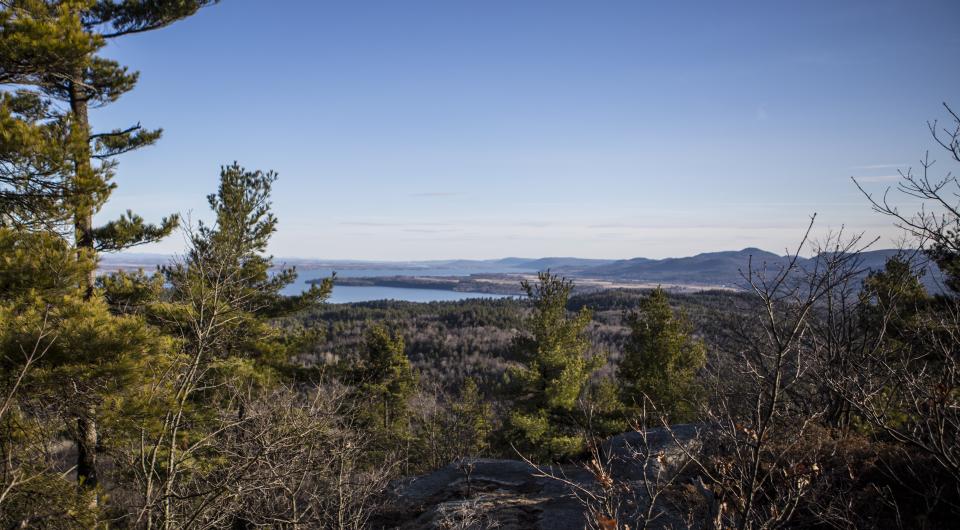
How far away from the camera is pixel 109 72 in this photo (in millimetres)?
9062

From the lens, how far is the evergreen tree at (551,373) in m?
17.3

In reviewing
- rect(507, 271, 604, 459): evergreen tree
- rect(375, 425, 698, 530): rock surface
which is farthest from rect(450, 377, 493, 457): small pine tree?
rect(375, 425, 698, 530): rock surface

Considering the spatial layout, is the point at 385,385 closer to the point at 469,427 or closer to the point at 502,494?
the point at 469,427

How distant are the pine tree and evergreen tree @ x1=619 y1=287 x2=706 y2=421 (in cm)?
1711

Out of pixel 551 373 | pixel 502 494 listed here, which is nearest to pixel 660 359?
pixel 551 373

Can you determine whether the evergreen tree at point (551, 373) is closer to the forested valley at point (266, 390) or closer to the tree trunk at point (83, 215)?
the forested valley at point (266, 390)

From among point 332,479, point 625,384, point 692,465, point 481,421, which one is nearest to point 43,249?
point 332,479

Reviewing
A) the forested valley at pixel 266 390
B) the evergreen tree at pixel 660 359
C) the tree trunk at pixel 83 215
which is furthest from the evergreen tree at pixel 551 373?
the tree trunk at pixel 83 215

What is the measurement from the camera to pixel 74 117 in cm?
847

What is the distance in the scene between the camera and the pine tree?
646 cm

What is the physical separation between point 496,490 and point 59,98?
41.9ft

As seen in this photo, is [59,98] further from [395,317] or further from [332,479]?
[395,317]

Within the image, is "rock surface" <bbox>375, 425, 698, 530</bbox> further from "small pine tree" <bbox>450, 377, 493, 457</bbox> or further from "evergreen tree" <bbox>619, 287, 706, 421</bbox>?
"small pine tree" <bbox>450, 377, 493, 457</bbox>

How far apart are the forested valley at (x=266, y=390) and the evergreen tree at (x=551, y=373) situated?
9cm
